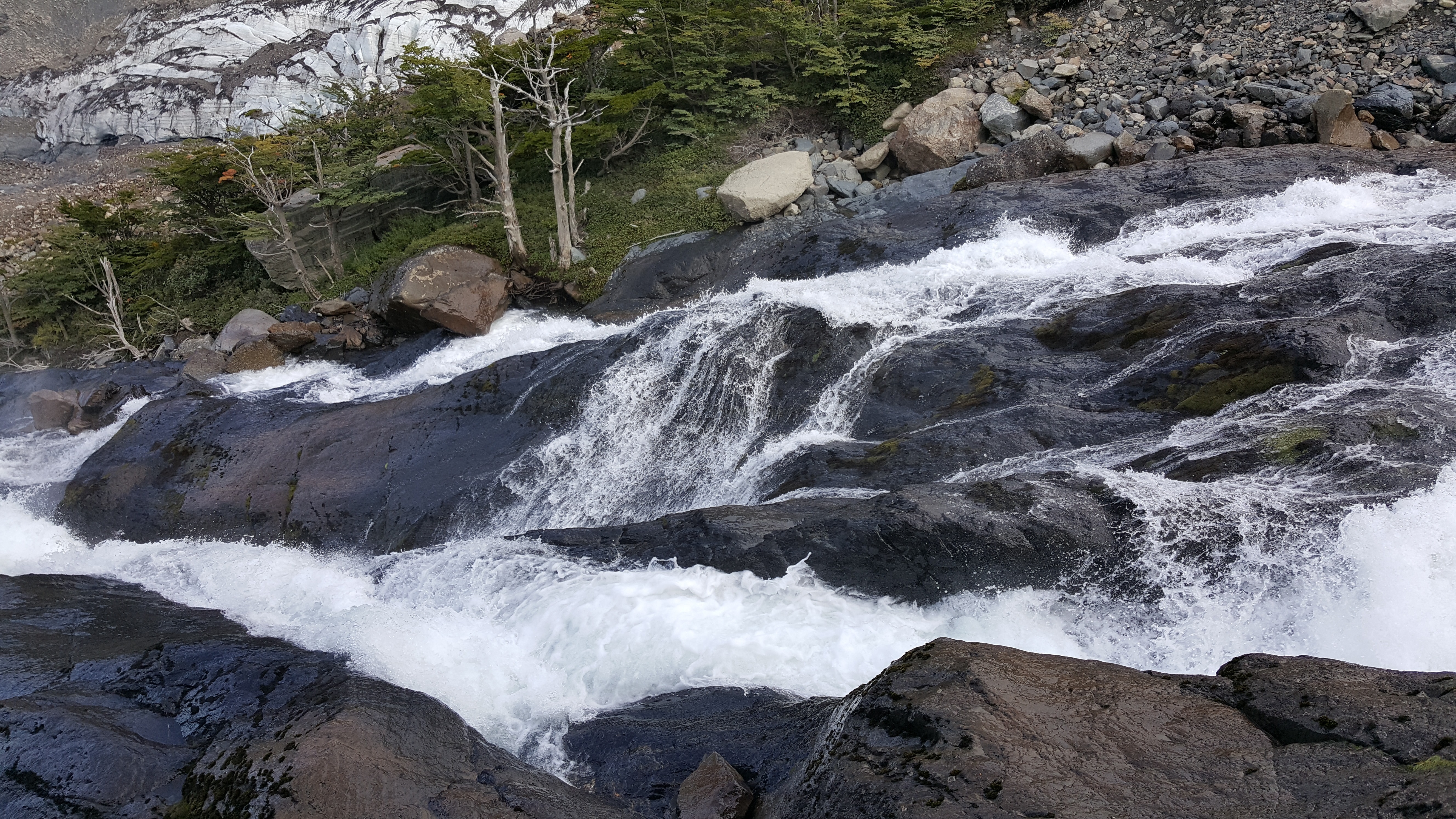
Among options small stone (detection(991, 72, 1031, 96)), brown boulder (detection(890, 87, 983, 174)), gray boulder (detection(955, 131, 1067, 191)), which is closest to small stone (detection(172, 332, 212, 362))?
brown boulder (detection(890, 87, 983, 174))

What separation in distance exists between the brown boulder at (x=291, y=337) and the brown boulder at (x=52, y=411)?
10.9ft

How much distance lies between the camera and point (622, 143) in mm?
16250

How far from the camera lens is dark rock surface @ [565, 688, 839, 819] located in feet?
14.1

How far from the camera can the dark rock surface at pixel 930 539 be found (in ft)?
17.5

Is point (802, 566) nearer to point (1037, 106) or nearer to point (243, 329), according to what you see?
point (1037, 106)

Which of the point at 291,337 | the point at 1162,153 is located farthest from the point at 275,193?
the point at 1162,153

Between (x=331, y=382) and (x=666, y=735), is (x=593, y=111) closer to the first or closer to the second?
(x=331, y=382)

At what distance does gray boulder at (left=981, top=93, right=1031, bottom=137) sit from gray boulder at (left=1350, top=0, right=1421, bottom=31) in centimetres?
482

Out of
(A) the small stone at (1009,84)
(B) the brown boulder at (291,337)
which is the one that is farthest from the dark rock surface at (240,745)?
(A) the small stone at (1009,84)

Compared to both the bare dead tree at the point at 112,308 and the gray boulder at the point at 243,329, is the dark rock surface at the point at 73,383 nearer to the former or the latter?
the gray boulder at the point at 243,329

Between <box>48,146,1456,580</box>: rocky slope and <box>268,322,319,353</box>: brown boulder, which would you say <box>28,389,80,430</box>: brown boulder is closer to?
<box>48,146,1456,580</box>: rocky slope

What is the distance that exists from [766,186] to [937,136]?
10.0 ft

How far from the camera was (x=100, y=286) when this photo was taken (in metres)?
17.8

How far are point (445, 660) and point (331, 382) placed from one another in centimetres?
810
